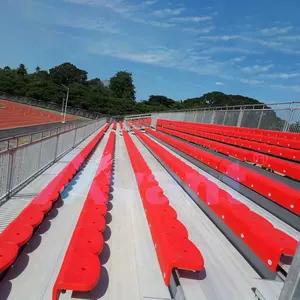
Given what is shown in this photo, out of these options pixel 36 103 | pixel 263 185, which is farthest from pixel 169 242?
pixel 36 103

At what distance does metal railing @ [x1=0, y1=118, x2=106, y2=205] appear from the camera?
4.00 meters

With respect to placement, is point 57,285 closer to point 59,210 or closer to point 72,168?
point 59,210

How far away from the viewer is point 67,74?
99.6 meters

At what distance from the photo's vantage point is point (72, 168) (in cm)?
596

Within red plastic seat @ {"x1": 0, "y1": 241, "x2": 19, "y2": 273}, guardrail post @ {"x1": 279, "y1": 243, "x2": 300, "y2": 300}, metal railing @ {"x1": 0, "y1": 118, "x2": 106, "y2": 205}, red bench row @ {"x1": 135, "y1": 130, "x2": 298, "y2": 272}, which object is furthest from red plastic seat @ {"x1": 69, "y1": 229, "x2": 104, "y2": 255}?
metal railing @ {"x1": 0, "y1": 118, "x2": 106, "y2": 205}

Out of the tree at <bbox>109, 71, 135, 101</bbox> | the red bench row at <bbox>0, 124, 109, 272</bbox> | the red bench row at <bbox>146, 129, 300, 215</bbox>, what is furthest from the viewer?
the tree at <bbox>109, 71, 135, 101</bbox>

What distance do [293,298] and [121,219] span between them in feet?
8.85

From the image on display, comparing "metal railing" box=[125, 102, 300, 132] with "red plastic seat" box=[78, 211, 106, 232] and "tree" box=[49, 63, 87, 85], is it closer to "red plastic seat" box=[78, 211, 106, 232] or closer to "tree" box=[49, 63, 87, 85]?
"red plastic seat" box=[78, 211, 106, 232]

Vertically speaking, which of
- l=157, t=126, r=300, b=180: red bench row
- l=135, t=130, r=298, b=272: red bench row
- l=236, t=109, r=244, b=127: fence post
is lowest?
l=135, t=130, r=298, b=272: red bench row

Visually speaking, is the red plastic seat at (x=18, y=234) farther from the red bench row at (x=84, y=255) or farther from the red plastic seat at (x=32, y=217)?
the red bench row at (x=84, y=255)

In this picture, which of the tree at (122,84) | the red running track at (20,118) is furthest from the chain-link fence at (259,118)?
the tree at (122,84)

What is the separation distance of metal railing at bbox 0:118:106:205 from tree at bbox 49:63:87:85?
9545 centimetres

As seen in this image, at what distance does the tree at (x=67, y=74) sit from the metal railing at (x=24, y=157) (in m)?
95.5

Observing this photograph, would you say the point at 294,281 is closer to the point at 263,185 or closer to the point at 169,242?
the point at 169,242
